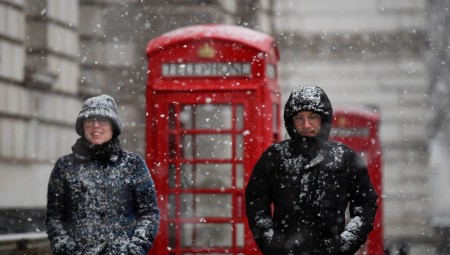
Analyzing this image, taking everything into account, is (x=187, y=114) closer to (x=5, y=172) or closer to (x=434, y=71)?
(x=5, y=172)

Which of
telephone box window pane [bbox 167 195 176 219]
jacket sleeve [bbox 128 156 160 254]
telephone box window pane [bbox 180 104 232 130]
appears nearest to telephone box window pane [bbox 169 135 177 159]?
telephone box window pane [bbox 180 104 232 130]

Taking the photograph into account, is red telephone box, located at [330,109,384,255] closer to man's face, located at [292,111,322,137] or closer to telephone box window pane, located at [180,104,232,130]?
telephone box window pane, located at [180,104,232,130]

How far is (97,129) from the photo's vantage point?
5.09 meters

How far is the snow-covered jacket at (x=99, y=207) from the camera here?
5039mm

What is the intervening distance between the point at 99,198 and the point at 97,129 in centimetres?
34

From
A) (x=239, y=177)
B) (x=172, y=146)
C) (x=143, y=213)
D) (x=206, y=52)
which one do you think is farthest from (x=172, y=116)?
(x=143, y=213)

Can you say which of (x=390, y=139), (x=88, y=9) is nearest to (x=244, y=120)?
(x=88, y=9)

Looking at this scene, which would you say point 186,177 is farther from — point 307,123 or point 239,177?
point 307,123

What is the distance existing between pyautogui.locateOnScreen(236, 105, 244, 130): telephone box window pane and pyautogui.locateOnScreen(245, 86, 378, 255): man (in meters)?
2.63

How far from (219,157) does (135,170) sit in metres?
2.57

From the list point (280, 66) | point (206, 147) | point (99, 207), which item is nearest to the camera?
point (99, 207)

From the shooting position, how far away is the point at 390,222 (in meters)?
19.3

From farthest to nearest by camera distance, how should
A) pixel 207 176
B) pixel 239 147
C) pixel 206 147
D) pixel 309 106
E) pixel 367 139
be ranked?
1. pixel 367 139
2. pixel 207 176
3. pixel 206 147
4. pixel 239 147
5. pixel 309 106

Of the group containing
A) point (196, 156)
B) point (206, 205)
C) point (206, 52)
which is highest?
point (206, 52)
